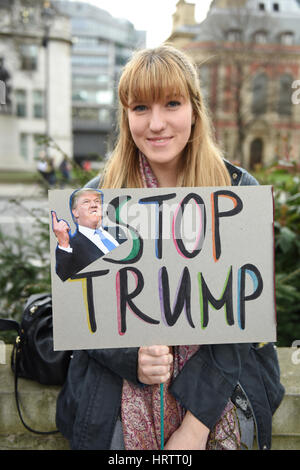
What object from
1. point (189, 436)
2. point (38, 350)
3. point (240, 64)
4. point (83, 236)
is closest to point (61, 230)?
point (83, 236)

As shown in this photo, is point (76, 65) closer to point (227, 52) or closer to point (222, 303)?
point (227, 52)

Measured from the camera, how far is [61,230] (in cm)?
113

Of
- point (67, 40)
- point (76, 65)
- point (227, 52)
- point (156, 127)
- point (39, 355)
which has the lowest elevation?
point (39, 355)

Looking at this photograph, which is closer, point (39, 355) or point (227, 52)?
point (39, 355)

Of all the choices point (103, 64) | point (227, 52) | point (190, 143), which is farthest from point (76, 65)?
point (190, 143)

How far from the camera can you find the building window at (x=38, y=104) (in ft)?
106

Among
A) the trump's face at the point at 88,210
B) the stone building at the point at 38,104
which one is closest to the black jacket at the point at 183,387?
the trump's face at the point at 88,210

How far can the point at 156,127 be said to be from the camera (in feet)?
4.21

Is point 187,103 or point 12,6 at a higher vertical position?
point 12,6

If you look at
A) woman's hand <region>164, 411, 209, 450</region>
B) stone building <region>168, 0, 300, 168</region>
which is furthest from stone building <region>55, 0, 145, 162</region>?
woman's hand <region>164, 411, 209, 450</region>

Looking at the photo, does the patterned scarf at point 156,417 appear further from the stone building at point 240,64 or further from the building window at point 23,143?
the building window at point 23,143

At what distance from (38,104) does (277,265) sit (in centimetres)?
3282

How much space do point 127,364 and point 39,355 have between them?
1.38 feet

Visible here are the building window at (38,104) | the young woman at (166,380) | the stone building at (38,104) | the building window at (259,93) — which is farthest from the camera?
the building window at (38,104)
